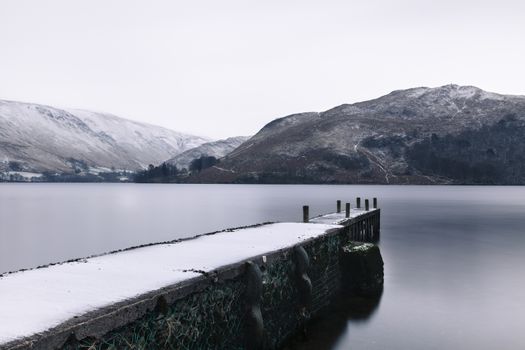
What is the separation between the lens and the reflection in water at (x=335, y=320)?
16.3 meters

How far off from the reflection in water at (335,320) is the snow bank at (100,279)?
3.23 meters

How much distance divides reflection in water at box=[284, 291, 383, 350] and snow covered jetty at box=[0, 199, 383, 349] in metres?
0.42

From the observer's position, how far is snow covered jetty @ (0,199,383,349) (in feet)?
26.5

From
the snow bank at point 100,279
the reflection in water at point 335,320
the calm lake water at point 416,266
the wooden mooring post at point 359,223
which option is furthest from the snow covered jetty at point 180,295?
the wooden mooring post at point 359,223

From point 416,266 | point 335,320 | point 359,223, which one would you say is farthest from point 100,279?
point 359,223

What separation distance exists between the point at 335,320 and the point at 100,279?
10.6 meters

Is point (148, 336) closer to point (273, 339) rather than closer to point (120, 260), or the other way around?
point (120, 260)

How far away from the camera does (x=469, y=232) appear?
54.2m

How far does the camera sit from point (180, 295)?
1025 cm

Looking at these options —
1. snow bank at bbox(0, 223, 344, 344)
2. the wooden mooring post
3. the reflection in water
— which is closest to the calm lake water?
the reflection in water

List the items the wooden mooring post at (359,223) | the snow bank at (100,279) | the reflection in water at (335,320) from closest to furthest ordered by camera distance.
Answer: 1. the snow bank at (100,279)
2. the reflection in water at (335,320)
3. the wooden mooring post at (359,223)

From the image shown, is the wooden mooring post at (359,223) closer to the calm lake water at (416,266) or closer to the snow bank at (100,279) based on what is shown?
the calm lake water at (416,266)

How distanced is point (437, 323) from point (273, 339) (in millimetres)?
7760

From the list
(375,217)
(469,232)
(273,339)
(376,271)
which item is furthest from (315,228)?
(469,232)
